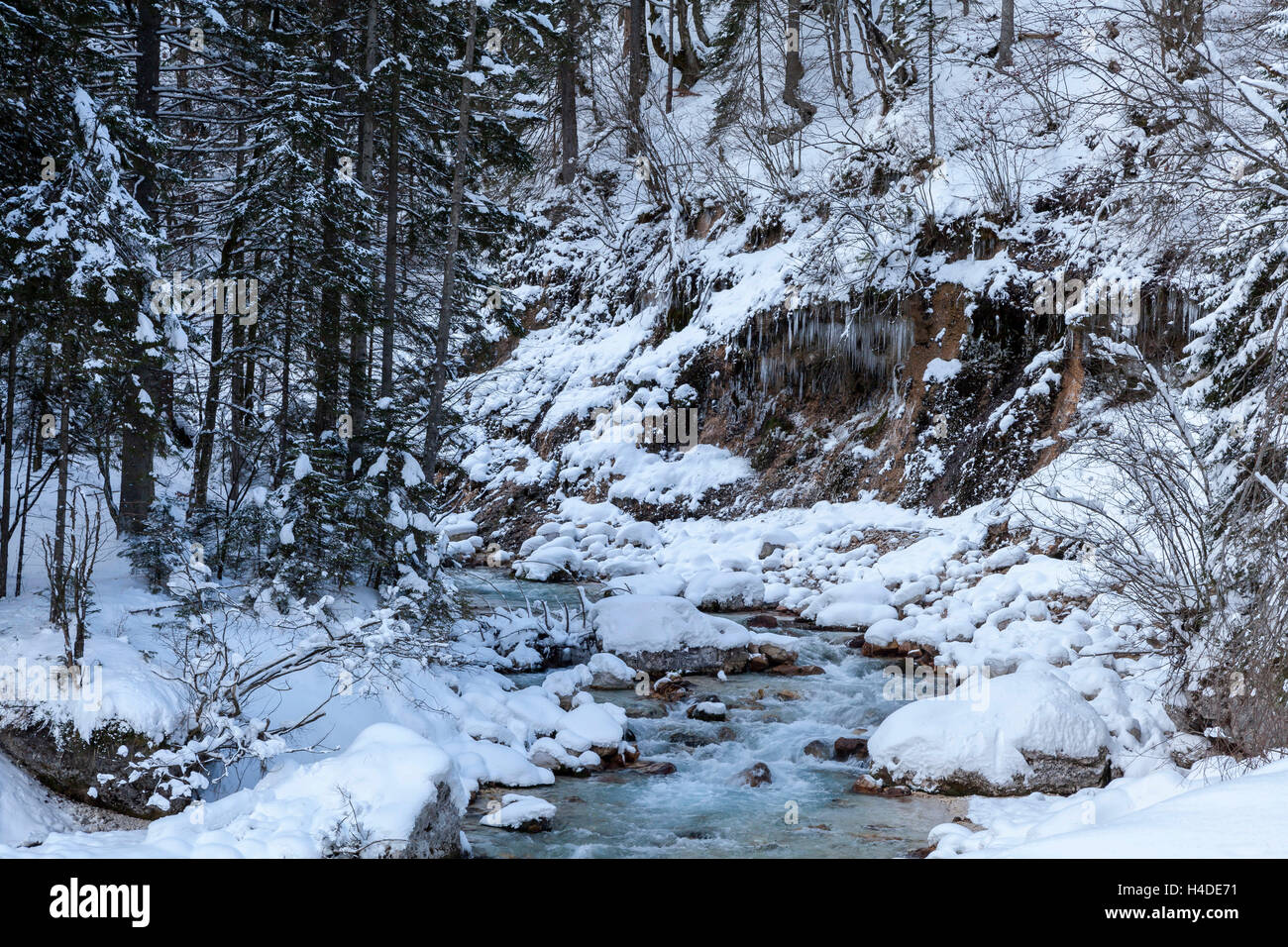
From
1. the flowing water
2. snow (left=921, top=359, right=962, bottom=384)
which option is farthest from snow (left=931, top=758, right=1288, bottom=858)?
snow (left=921, top=359, right=962, bottom=384)

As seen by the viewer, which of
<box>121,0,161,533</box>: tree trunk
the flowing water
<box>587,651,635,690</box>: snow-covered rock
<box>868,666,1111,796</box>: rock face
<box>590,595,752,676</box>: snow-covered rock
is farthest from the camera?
<box>590,595,752,676</box>: snow-covered rock

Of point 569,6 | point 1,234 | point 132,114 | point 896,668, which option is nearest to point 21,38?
point 132,114

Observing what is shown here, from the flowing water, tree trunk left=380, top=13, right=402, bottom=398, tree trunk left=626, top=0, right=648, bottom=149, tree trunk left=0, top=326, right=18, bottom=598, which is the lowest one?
the flowing water

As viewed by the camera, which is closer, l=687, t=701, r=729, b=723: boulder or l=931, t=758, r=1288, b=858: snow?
l=931, t=758, r=1288, b=858: snow

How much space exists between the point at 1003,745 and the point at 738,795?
2.27 meters

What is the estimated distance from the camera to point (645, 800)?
24.9ft

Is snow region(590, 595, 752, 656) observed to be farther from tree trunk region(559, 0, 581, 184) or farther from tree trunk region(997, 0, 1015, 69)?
tree trunk region(559, 0, 581, 184)

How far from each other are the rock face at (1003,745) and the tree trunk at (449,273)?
20.8 ft

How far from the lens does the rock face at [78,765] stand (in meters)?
6.19

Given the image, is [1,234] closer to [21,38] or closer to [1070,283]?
[21,38]

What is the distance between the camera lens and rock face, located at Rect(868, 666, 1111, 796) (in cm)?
738

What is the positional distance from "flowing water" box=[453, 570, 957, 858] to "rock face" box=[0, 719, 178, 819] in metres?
2.33

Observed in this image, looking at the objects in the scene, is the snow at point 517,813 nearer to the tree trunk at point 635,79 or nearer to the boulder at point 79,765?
the boulder at point 79,765

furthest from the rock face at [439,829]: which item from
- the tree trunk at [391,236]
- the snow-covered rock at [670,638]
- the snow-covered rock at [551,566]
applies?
the snow-covered rock at [551,566]
